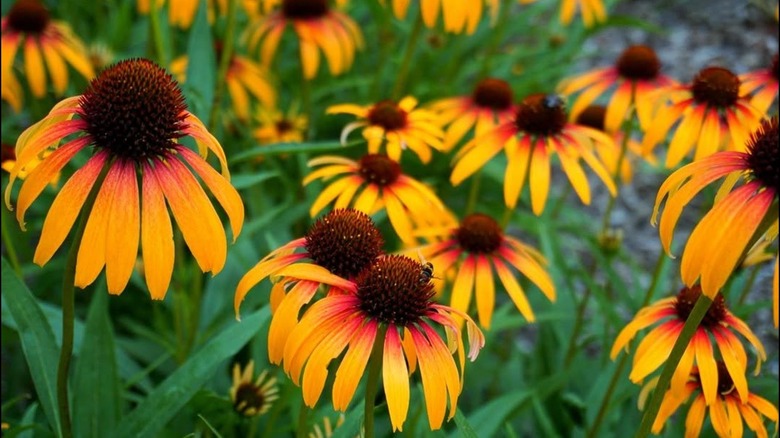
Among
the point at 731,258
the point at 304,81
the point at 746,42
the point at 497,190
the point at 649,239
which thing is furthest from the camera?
the point at 746,42

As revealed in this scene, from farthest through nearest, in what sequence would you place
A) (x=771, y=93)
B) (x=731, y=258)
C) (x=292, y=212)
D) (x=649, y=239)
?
(x=649, y=239) → (x=292, y=212) → (x=771, y=93) → (x=731, y=258)

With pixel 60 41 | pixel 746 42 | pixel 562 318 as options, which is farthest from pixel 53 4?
pixel 746 42

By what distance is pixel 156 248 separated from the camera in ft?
3.67

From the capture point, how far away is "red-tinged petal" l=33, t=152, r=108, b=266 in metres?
1.11

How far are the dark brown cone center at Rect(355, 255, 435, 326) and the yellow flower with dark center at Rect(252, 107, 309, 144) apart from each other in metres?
1.45

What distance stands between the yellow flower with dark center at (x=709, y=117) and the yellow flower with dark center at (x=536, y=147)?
0.43 ft

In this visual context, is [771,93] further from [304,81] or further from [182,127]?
[182,127]

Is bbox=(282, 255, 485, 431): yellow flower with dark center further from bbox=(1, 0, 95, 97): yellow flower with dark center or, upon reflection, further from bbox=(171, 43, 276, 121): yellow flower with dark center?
bbox=(171, 43, 276, 121): yellow flower with dark center

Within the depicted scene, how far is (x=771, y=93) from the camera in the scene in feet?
7.12

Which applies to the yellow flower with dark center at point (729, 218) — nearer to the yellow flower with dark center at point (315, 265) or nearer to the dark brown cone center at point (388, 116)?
the yellow flower with dark center at point (315, 265)

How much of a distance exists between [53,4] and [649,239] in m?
2.62

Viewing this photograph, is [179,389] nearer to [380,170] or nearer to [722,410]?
[380,170]

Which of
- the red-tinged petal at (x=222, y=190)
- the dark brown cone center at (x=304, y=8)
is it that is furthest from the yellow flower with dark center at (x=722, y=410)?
the dark brown cone center at (x=304, y=8)

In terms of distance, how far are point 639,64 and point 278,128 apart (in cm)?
110
